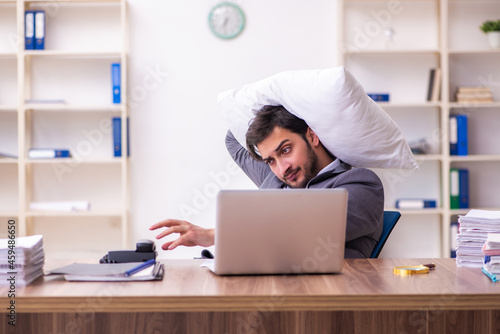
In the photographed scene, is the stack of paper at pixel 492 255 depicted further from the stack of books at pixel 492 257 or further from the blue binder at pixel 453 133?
the blue binder at pixel 453 133

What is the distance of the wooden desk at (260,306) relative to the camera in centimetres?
119

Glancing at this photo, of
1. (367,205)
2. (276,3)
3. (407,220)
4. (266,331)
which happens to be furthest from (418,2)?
(266,331)

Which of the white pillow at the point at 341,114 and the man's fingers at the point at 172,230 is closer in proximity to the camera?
the man's fingers at the point at 172,230

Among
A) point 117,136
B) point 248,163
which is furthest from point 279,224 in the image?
point 117,136

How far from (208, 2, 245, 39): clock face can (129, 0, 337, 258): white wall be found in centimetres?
4

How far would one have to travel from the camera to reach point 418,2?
4.04 metres

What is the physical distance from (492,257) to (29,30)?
11.2ft

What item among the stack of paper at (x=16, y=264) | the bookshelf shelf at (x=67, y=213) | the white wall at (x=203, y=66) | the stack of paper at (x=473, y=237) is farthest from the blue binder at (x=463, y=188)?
the stack of paper at (x=16, y=264)

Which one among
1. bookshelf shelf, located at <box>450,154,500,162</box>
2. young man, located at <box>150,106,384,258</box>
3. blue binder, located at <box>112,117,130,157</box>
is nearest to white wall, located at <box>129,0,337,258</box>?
blue binder, located at <box>112,117,130,157</box>

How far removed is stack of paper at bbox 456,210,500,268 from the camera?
5.13ft

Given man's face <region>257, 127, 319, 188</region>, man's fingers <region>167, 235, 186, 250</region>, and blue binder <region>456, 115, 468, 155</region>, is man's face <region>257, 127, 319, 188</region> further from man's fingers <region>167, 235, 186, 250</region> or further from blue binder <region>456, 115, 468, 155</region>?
blue binder <region>456, 115, 468, 155</region>

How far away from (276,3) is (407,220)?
179cm

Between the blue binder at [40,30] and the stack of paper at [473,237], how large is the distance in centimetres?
319

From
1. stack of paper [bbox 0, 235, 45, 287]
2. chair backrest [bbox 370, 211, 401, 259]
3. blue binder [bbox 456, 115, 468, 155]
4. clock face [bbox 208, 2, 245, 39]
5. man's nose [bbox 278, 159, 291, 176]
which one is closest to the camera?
stack of paper [bbox 0, 235, 45, 287]
